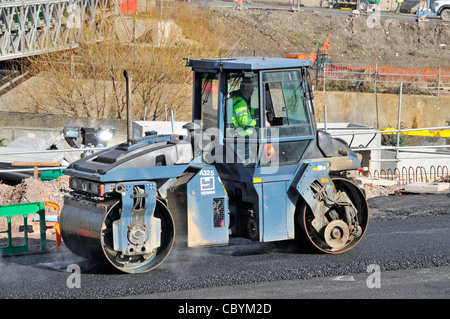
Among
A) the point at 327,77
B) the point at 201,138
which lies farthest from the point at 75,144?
the point at 327,77

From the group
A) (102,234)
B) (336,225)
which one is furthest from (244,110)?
(102,234)

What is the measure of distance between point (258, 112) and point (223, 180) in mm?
1133

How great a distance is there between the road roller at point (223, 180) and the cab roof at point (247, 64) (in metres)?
0.01

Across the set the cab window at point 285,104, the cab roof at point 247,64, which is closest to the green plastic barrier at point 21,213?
the cab roof at point 247,64

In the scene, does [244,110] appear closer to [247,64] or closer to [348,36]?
[247,64]

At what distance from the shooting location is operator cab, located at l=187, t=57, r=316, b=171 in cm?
880

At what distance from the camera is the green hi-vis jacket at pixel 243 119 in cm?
885

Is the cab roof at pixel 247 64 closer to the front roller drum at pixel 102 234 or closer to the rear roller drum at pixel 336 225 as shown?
the rear roller drum at pixel 336 225

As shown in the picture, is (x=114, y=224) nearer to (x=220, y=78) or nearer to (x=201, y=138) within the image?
(x=201, y=138)

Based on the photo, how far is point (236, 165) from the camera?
8.99 metres

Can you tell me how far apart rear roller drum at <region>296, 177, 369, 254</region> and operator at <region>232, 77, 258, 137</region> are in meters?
1.30

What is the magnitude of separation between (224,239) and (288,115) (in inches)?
70.1

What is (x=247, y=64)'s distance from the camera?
866 centimetres
